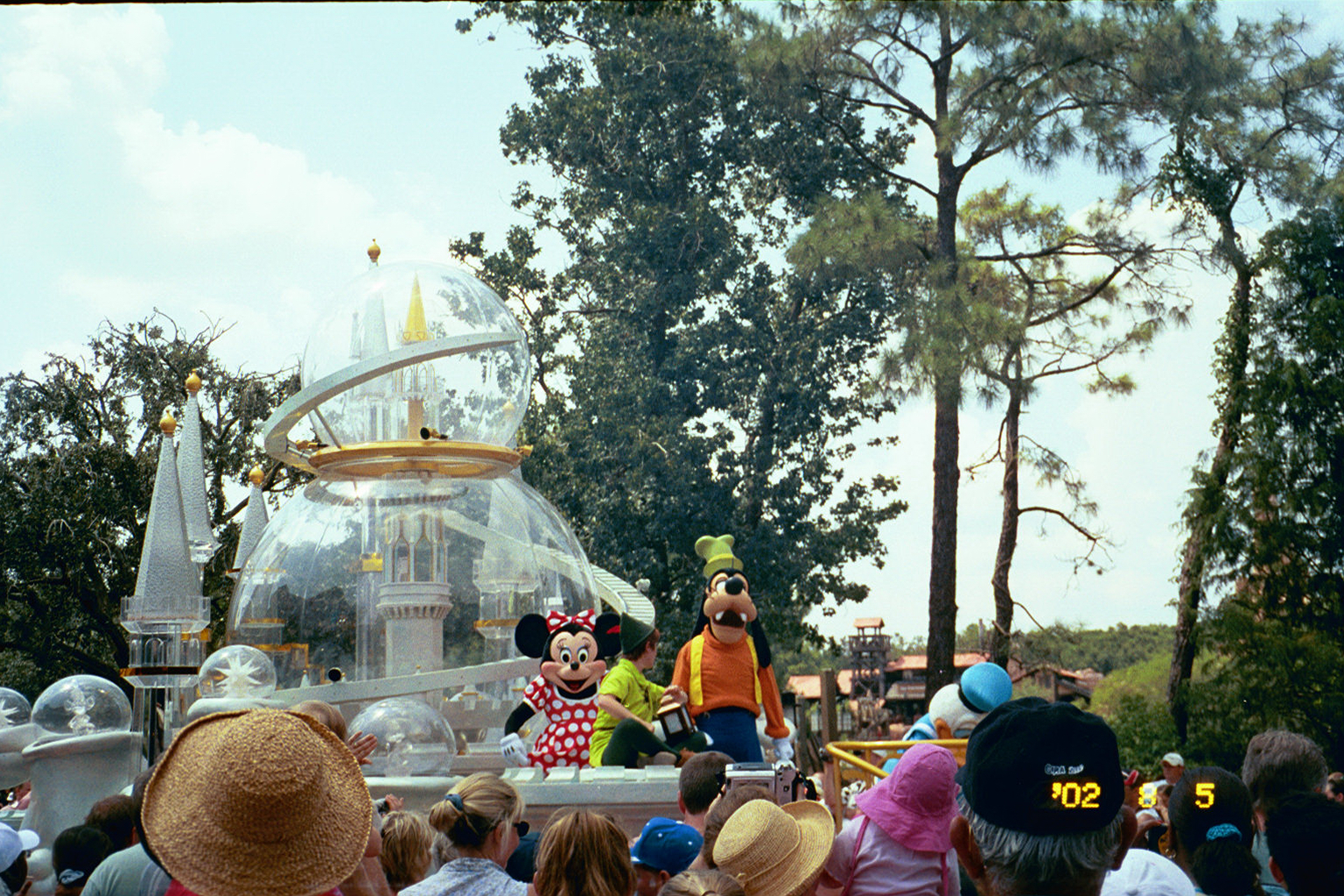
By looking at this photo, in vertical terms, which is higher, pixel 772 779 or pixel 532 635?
pixel 532 635

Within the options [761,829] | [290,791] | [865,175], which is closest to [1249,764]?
[761,829]

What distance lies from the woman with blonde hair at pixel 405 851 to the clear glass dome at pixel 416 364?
5356mm

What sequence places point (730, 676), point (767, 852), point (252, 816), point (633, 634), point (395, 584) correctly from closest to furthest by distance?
point (252, 816) < point (767, 852) < point (730, 676) < point (633, 634) < point (395, 584)

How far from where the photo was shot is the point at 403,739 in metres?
7.10

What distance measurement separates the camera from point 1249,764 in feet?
13.9

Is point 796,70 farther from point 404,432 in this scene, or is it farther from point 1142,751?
point 404,432

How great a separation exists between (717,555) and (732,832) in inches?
183

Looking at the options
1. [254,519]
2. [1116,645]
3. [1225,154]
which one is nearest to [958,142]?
[1225,154]

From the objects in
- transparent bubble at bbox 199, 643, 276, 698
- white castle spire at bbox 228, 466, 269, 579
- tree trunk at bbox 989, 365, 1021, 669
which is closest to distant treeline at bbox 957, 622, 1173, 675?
tree trunk at bbox 989, 365, 1021, 669

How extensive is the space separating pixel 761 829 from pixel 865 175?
22.9m

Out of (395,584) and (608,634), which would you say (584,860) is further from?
(395,584)

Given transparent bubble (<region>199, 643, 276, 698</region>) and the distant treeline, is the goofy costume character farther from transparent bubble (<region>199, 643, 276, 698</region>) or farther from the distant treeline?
the distant treeline

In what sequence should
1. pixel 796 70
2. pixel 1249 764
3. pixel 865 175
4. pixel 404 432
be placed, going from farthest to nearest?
pixel 865 175 < pixel 796 70 < pixel 404 432 < pixel 1249 764

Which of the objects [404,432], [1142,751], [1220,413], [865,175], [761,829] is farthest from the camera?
[865,175]
